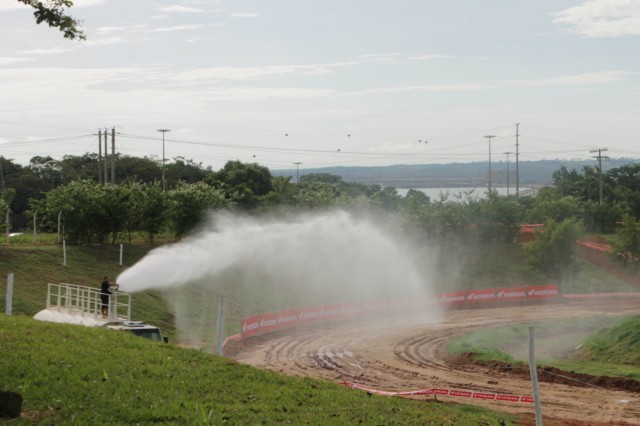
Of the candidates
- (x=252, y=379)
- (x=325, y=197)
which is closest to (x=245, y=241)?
(x=325, y=197)

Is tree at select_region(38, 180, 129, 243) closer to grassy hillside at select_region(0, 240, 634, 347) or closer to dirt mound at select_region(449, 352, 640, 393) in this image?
grassy hillside at select_region(0, 240, 634, 347)

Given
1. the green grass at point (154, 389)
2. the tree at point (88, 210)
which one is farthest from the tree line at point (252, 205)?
the green grass at point (154, 389)

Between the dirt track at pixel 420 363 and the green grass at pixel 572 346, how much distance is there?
6.49ft

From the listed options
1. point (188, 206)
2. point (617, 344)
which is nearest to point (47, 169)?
point (188, 206)

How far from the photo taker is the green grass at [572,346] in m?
37.8

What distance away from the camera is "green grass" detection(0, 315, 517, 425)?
16.0m

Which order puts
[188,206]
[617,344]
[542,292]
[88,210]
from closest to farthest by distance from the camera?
1. [617,344]
2. [88,210]
3. [188,206]
4. [542,292]

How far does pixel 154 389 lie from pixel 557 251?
61.3 metres

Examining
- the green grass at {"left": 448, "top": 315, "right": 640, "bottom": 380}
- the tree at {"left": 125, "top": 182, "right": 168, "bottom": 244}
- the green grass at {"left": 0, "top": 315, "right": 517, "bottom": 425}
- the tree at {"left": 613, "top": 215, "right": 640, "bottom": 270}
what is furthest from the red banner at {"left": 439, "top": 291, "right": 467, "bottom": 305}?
the green grass at {"left": 0, "top": 315, "right": 517, "bottom": 425}

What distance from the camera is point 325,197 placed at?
95.4 m

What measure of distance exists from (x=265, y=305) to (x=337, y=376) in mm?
24630

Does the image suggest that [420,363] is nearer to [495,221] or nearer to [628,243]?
[628,243]

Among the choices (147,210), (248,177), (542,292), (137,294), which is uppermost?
(248,177)

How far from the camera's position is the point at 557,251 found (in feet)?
242
